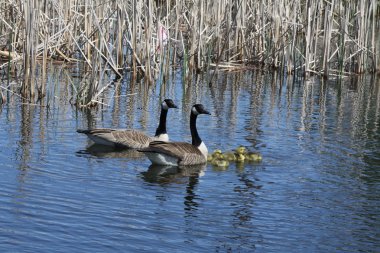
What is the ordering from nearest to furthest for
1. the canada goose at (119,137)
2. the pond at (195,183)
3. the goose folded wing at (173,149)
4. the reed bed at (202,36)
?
1. the pond at (195,183)
2. the goose folded wing at (173,149)
3. the canada goose at (119,137)
4. the reed bed at (202,36)

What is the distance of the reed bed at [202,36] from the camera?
68.7ft

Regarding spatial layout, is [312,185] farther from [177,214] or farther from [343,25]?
[343,25]

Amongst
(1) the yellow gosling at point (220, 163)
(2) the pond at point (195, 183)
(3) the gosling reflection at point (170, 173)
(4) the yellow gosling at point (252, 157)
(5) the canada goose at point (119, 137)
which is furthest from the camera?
(5) the canada goose at point (119, 137)

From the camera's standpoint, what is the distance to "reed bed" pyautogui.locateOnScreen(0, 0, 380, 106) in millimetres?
20938

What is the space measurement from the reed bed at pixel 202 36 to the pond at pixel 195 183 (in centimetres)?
205

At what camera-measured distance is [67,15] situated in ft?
73.2

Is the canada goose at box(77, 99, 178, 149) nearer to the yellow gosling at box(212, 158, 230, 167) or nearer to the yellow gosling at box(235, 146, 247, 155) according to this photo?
the yellow gosling at box(212, 158, 230, 167)

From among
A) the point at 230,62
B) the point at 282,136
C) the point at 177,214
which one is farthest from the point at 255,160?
the point at 230,62

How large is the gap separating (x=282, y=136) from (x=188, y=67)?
25.1 feet

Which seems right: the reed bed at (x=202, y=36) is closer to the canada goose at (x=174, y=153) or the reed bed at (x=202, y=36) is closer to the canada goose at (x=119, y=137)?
the canada goose at (x=119, y=137)

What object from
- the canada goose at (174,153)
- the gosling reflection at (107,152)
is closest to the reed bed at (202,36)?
the gosling reflection at (107,152)

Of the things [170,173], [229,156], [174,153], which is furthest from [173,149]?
[229,156]

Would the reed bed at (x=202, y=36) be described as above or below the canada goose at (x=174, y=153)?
above

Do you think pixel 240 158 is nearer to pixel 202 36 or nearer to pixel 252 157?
pixel 252 157
